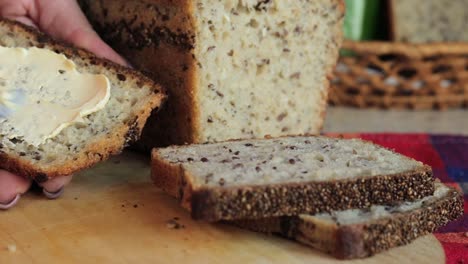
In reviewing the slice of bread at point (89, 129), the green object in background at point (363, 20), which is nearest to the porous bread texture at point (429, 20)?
the green object in background at point (363, 20)

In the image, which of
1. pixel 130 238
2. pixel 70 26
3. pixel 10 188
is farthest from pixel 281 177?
pixel 70 26

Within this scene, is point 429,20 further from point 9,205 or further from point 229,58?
point 9,205

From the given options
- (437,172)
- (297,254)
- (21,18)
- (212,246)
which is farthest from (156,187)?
(437,172)

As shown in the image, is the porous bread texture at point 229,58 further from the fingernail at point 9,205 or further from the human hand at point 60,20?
the fingernail at point 9,205

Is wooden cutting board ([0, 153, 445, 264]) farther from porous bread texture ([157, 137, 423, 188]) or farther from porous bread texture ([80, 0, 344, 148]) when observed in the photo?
porous bread texture ([80, 0, 344, 148])

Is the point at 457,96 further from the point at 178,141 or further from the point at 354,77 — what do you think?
the point at 178,141

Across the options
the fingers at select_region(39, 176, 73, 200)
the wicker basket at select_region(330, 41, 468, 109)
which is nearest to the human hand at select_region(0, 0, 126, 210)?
the fingers at select_region(39, 176, 73, 200)
